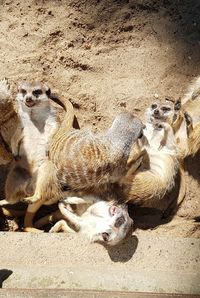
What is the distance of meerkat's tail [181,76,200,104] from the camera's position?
3463 mm

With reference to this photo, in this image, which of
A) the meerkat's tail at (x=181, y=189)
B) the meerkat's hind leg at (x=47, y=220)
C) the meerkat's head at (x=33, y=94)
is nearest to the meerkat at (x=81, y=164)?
the meerkat's hind leg at (x=47, y=220)

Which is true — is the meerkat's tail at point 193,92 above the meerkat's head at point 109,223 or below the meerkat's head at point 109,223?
above

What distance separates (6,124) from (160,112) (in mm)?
872

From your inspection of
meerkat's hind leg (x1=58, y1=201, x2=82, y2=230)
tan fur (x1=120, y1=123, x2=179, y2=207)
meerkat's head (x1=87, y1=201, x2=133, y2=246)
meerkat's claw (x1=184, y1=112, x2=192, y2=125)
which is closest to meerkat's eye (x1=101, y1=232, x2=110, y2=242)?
meerkat's head (x1=87, y1=201, x2=133, y2=246)

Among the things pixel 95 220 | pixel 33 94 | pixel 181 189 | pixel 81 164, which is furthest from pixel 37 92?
pixel 181 189

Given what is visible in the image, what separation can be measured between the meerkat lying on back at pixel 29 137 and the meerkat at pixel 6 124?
0.03 m

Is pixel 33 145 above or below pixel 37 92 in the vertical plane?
below

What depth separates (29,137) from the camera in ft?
10.8

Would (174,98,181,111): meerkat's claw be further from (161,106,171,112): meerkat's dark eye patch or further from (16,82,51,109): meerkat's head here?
(16,82,51,109): meerkat's head

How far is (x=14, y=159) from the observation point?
10.7 feet

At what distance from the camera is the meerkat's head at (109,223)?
2821 mm

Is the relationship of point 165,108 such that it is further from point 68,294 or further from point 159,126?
point 68,294

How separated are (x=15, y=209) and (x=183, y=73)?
1.32 meters

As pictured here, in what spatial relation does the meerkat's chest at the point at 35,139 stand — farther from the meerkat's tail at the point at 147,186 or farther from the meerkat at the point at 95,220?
the meerkat's tail at the point at 147,186
